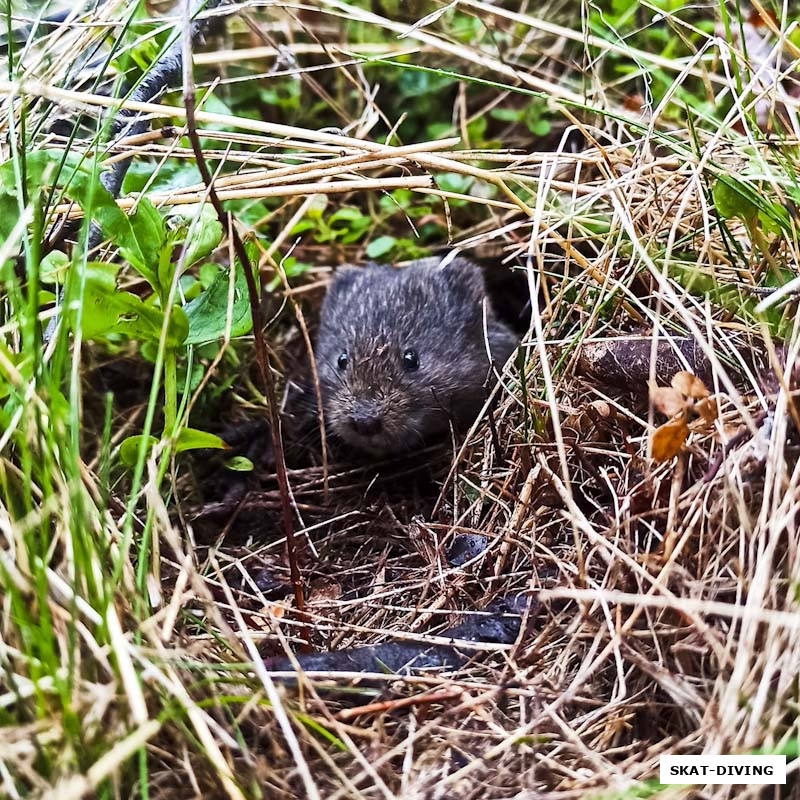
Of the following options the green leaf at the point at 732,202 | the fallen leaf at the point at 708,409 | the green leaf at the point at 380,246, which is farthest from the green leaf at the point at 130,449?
the green leaf at the point at 380,246

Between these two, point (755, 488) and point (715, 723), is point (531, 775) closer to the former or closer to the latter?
point (715, 723)

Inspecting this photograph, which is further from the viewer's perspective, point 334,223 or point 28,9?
point 334,223

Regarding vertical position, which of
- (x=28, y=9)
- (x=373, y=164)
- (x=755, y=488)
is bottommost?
(x=755, y=488)

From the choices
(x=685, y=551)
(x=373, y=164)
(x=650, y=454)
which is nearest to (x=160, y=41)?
(x=373, y=164)

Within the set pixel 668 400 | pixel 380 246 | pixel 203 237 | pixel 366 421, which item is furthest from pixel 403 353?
pixel 668 400

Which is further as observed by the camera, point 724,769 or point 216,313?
point 216,313

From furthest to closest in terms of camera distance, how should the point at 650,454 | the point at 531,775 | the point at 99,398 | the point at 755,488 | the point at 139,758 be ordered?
the point at 99,398, the point at 650,454, the point at 755,488, the point at 531,775, the point at 139,758

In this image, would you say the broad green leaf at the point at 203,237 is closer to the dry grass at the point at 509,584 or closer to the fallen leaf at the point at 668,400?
the dry grass at the point at 509,584

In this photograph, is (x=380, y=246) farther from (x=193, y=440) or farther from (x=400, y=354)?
(x=193, y=440)
